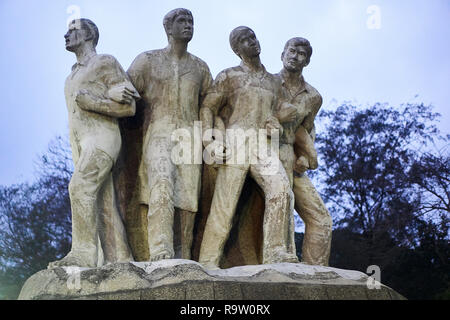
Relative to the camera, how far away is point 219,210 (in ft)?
25.0

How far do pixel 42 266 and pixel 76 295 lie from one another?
13907 mm

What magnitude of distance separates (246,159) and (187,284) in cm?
186

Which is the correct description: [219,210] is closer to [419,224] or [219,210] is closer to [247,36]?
[247,36]

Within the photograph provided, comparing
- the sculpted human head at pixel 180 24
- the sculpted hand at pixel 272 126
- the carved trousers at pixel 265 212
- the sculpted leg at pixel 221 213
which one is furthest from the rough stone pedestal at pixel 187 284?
the sculpted human head at pixel 180 24

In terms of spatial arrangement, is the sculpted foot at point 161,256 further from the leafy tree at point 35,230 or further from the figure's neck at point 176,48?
Answer: the leafy tree at point 35,230

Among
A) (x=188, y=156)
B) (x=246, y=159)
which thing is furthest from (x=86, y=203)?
(x=246, y=159)

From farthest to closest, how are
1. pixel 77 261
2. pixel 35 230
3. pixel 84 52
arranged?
pixel 35 230, pixel 84 52, pixel 77 261

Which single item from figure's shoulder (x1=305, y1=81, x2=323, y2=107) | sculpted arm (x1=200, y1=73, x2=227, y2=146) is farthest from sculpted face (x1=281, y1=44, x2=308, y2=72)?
sculpted arm (x1=200, y1=73, x2=227, y2=146)

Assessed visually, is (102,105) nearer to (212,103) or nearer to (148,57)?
(148,57)

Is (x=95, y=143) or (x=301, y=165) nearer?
(x=95, y=143)

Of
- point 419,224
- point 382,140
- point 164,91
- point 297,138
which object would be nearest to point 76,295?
point 164,91

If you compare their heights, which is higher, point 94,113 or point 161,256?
point 94,113

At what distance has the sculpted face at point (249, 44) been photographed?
8086 mm

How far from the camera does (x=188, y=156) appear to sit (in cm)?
768
